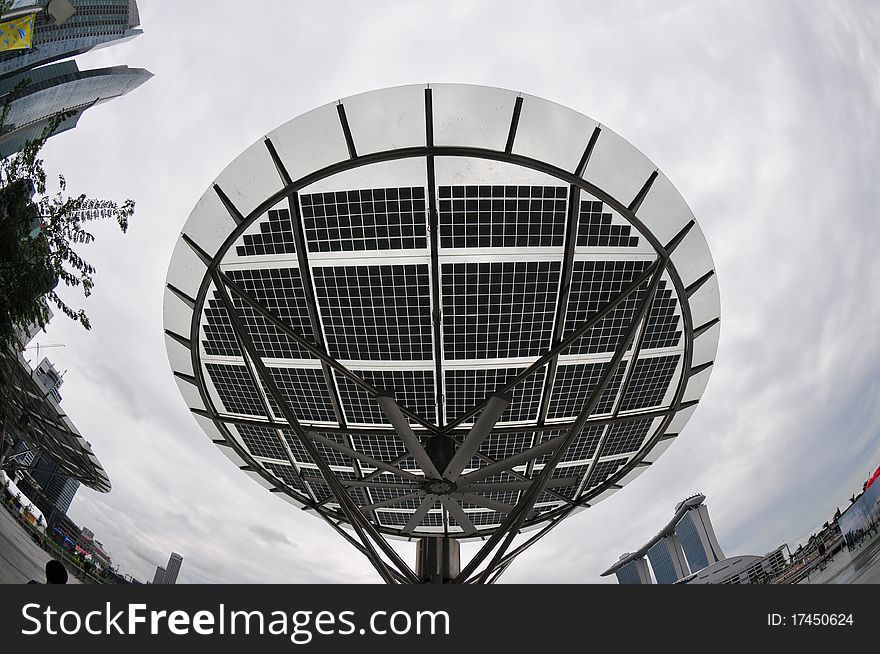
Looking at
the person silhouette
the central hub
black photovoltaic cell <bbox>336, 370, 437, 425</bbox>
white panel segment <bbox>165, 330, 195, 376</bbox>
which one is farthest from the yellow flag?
the central hub

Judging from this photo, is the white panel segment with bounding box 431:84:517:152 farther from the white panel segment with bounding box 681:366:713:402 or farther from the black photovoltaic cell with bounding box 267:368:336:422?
the white panel segment with bounding box 681:366:713:402

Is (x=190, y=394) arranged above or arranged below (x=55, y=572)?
above

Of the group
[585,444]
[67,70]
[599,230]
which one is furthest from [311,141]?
[67,70]

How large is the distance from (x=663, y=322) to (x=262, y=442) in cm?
1766

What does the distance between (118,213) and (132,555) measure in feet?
260

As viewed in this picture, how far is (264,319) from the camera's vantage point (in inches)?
677

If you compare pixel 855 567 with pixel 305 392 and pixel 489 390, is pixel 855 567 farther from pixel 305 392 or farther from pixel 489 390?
pixel 305 392

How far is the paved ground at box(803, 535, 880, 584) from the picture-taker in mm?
20109

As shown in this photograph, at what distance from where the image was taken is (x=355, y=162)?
44.3 feet

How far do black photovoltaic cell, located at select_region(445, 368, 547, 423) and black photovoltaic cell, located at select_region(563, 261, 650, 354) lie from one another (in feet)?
6.75

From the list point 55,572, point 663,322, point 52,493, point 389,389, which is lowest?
point 55,572

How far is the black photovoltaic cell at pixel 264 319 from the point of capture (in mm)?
16094

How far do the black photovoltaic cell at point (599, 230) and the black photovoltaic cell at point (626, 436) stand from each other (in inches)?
352

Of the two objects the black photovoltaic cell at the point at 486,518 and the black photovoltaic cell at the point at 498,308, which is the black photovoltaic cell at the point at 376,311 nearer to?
the black photovoltaic cell at the point at 498,308
